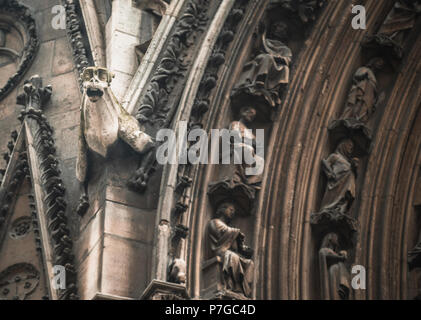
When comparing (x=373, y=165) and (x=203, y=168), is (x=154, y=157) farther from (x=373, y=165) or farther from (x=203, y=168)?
(x=373, y=165)

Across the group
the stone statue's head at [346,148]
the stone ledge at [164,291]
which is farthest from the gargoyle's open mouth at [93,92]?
the stone statue's head at [346,148]

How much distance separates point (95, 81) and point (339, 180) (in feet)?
10.1

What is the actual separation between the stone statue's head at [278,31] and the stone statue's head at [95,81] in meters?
2.38

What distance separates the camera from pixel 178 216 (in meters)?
15.0

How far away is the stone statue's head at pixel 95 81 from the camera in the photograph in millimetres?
15617

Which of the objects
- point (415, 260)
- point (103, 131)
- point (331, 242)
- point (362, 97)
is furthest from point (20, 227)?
point (415, 260)

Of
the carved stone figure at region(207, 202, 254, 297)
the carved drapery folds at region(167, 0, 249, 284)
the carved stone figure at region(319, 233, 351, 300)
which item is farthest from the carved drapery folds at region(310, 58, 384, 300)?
the carved drapery folds at region(167, 0, 249, 284)

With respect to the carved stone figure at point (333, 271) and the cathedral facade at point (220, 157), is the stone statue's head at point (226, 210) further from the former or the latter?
the carved stone figure at point (333, 271)

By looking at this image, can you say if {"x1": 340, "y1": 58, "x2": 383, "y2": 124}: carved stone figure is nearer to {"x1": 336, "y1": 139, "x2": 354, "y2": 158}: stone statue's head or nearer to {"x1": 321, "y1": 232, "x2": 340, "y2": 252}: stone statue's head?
{"x1": 336, "y1": 139, "x2": 354, "y2": 158}: stone statue's head

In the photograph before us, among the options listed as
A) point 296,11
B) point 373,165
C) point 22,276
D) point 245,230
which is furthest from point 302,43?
point 22,276

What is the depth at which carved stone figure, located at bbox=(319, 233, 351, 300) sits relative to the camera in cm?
1527

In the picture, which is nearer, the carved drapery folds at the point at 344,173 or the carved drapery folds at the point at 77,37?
the carved drapery folds at the point at 344,173

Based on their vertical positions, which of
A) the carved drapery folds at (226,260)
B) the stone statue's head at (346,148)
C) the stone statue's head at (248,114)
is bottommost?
the carved drapery folds at (226,260)

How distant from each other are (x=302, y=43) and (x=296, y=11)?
0.41 metres
